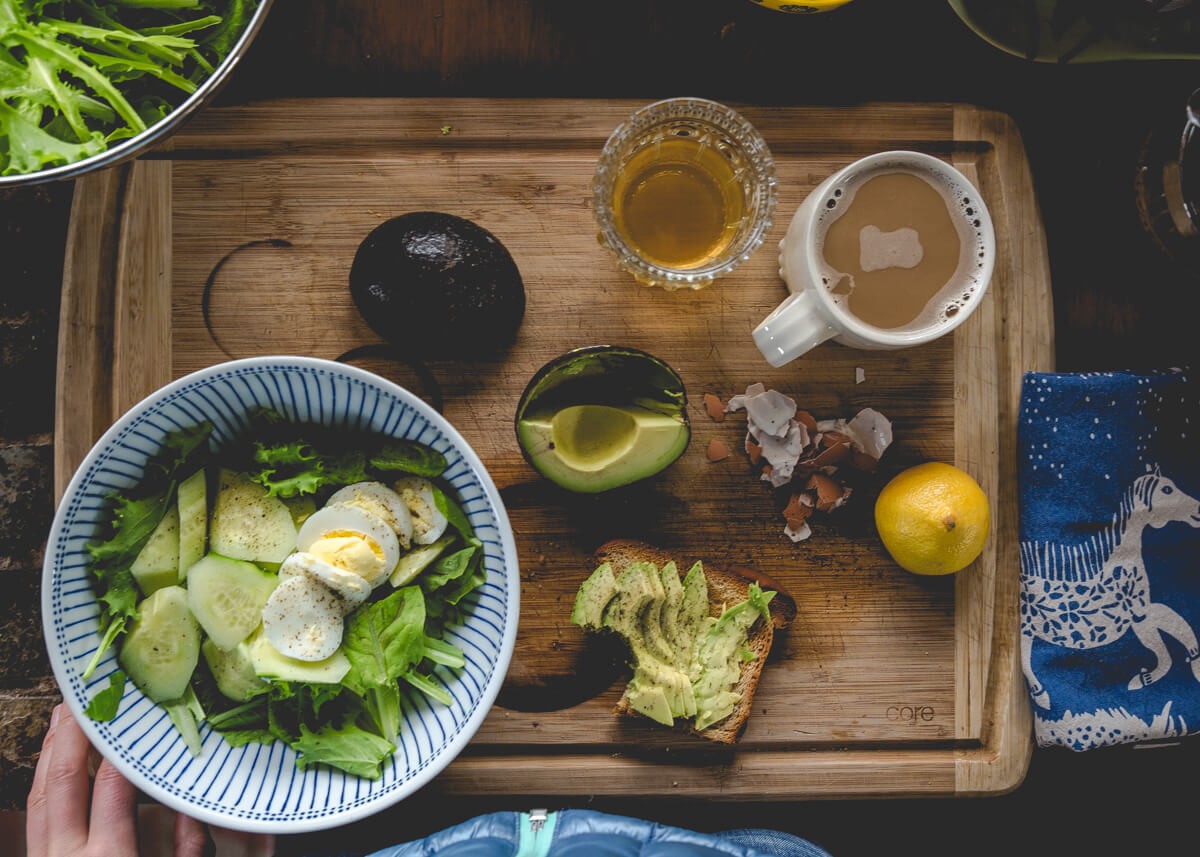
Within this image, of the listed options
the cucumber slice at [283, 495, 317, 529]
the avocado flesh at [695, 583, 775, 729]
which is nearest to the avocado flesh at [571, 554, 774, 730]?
the avocado flesh at [695, 583, 775, 729]

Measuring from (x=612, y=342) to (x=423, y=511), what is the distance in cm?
35

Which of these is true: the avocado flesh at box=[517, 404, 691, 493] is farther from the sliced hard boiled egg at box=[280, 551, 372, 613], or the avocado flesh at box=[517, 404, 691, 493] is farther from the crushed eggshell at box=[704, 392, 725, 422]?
the sliced hard boiled egg at box=[280, 551, 372, 613]

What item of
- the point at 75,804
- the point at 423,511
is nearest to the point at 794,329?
the point at 423,511

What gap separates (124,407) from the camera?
120 cm

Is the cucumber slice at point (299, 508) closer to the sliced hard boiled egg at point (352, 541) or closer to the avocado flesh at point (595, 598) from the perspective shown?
the sliced hard boiled egg at point (352, 541)

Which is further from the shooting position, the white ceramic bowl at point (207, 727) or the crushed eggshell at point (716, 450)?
the crushed eggshell at point (716, 450)

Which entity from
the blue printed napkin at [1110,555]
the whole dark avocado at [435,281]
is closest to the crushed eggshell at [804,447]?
the blue printed napkin at [1110,555]

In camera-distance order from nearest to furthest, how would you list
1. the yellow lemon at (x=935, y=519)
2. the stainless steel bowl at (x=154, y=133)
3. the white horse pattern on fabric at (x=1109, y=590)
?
the stainless steel bowl at (x=154, y=133) → the yellow lemon at (x=935, y=519) → the white horse pattern on fabric at (x=1109, y=590)

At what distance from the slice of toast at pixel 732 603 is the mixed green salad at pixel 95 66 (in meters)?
0.79

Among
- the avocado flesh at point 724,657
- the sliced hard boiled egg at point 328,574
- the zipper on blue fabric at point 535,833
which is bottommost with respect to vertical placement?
the zipper on blue fabric at point 535,833

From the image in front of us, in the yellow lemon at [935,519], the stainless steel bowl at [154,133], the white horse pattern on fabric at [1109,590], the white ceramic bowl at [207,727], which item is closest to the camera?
the stainless steel bowl at [154,133]

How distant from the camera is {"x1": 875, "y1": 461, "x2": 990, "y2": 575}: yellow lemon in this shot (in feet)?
3.76

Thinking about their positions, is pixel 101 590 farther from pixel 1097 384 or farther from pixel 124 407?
pixel 1097 384

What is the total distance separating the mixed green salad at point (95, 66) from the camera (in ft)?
3.14
